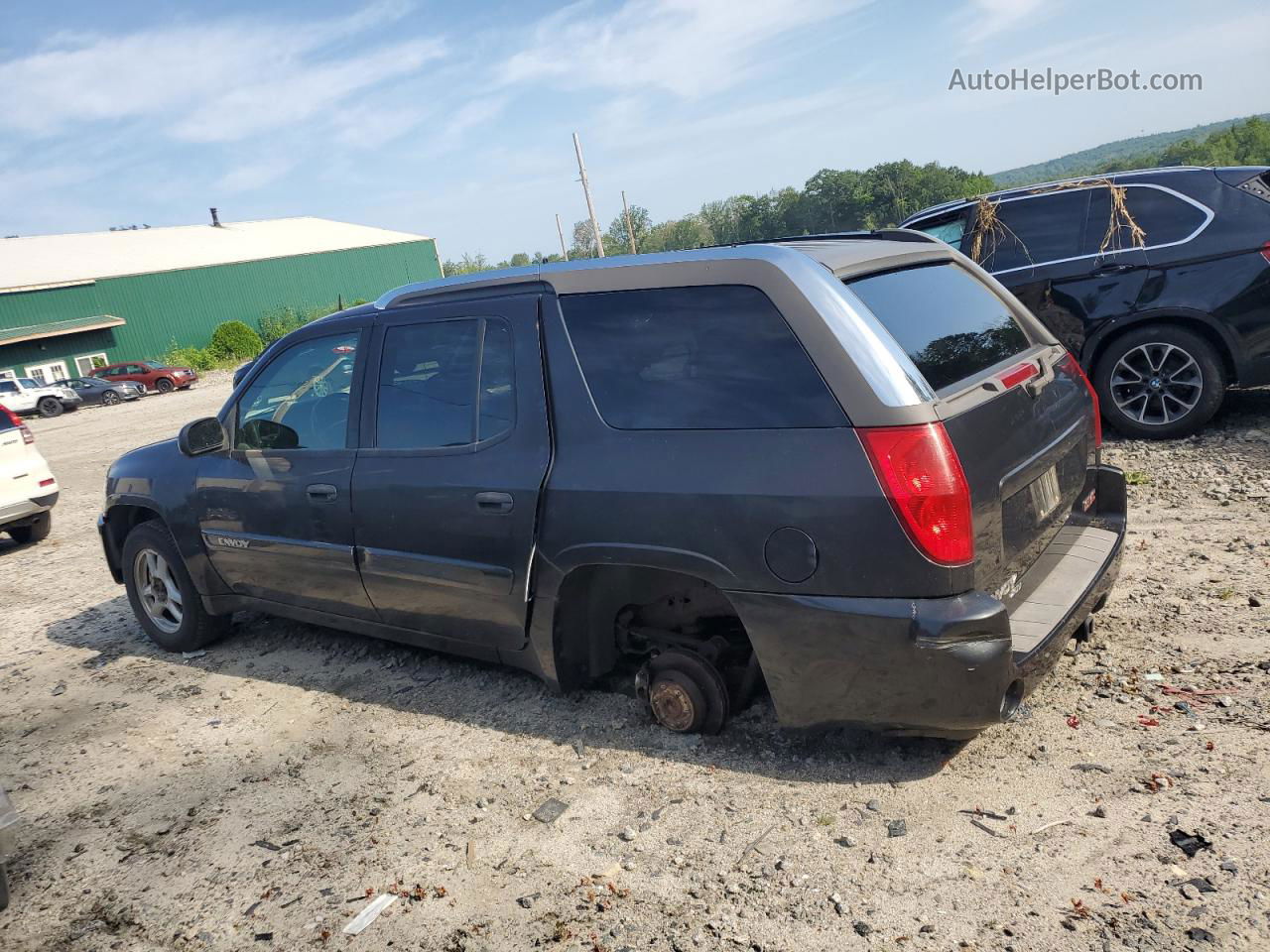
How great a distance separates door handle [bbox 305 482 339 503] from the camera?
4.30 m

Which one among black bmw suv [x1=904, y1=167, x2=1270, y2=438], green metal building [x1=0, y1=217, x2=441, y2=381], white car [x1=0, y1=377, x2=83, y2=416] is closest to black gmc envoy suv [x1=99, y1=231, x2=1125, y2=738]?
black bmw suv [x1=904, y1=167, x2=1270, y2=438]

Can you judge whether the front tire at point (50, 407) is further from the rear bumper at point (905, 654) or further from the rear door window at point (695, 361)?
the rear bumper at point (905, 654)

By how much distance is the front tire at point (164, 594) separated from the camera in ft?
17.3

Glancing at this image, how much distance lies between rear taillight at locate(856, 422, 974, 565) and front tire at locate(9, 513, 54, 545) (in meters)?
9.26

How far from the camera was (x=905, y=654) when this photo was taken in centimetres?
286

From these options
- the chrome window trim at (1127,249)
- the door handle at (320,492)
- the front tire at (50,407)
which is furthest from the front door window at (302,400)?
the front tire at (50,407)

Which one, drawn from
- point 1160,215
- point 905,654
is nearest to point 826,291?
point 905,654

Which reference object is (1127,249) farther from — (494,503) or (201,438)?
(201,438)

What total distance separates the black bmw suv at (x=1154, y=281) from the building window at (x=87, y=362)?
47840mm

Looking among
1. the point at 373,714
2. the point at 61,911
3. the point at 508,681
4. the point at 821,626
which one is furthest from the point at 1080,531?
the point at 61,911

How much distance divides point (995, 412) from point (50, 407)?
35557mm

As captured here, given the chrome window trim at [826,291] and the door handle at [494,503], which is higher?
the chrome window trim at [826,291]

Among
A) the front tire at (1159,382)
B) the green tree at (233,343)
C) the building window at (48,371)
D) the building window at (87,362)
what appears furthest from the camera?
the green tree at (233,343)

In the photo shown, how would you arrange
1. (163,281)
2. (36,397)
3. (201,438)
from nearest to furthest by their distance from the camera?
(201,438)
(36,397)
(163,281)
